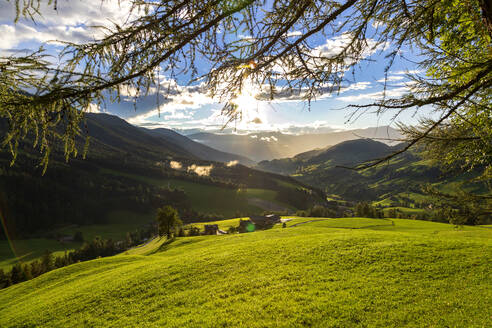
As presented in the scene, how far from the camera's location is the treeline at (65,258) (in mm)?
34312

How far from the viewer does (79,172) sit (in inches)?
7436

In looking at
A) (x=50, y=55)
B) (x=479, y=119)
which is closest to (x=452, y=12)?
(x=479, y=119)

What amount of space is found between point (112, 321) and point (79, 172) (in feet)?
763

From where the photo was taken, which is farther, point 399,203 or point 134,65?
point 399,203

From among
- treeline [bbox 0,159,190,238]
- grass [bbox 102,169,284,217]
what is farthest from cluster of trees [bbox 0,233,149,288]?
treeline [bbox 0,159,190,238]

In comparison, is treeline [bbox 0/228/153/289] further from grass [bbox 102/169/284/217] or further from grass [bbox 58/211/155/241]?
grass [bbox 102/169/284/217]

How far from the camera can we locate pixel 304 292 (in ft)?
23.8

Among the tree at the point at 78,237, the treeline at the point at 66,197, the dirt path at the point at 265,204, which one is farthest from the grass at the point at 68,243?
the dirt path at the point at 265,204

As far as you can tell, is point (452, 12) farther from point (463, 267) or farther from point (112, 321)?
point (112, 321)

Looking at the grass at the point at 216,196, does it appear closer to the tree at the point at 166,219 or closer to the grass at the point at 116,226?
the grass at the point at 116,226

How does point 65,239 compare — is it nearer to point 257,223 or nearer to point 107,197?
point 107,197

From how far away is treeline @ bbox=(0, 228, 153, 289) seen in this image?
34312mm

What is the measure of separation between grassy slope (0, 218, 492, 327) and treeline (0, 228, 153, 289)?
1446 inches

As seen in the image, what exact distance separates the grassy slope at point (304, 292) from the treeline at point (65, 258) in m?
36.7
